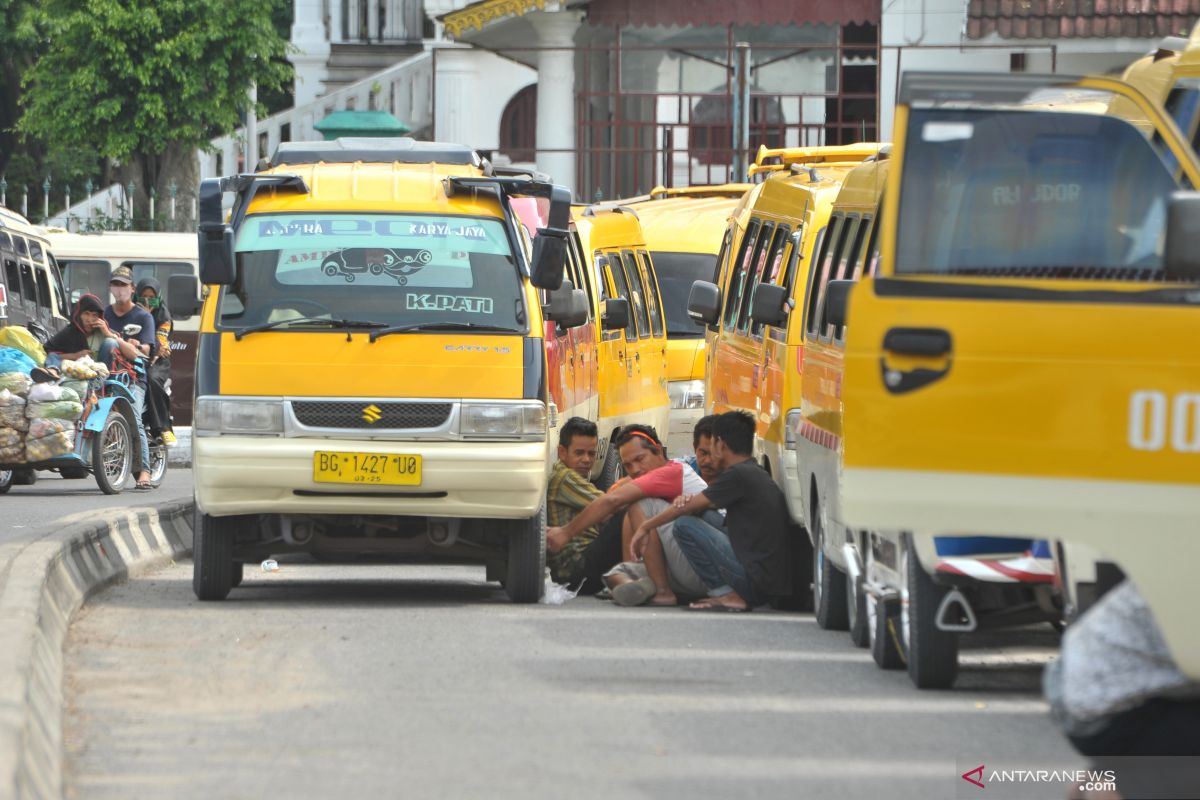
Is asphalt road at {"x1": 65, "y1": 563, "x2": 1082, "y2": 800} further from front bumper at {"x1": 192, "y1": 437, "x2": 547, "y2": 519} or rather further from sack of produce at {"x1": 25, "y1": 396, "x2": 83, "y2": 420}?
sack of produce at {"x1": 25, "y1": 396, "x2": 83, "y2": 420}

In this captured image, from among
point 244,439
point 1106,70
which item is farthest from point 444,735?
point 1106,70

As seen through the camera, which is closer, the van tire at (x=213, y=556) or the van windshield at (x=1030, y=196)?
the van windshield at (x=1030, y=196)

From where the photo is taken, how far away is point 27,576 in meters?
10.7

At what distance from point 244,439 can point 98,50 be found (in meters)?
27.7

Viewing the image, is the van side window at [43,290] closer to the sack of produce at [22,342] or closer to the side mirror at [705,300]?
the sack of produce at [22,342]

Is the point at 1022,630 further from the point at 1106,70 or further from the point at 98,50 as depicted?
the point at 98,50

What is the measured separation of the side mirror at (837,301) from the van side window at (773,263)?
12.8ft

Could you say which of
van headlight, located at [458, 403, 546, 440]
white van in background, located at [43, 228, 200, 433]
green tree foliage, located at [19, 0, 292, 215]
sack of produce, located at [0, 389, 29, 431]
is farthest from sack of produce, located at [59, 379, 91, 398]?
green tree foliage, located at [19, 0, 292, 215]

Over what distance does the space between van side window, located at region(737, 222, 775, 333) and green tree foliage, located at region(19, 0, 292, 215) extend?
23.4 meters

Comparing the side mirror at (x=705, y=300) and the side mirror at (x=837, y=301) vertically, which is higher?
the side mirror at (x=837, y=301)

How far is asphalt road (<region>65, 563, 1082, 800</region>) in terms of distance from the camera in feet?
24.0

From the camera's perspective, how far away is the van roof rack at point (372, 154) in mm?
14523

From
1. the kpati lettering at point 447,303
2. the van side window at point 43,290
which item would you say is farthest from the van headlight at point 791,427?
the van side window at point 43,290

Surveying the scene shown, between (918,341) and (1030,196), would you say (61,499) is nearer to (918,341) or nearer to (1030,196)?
(1030,196)
